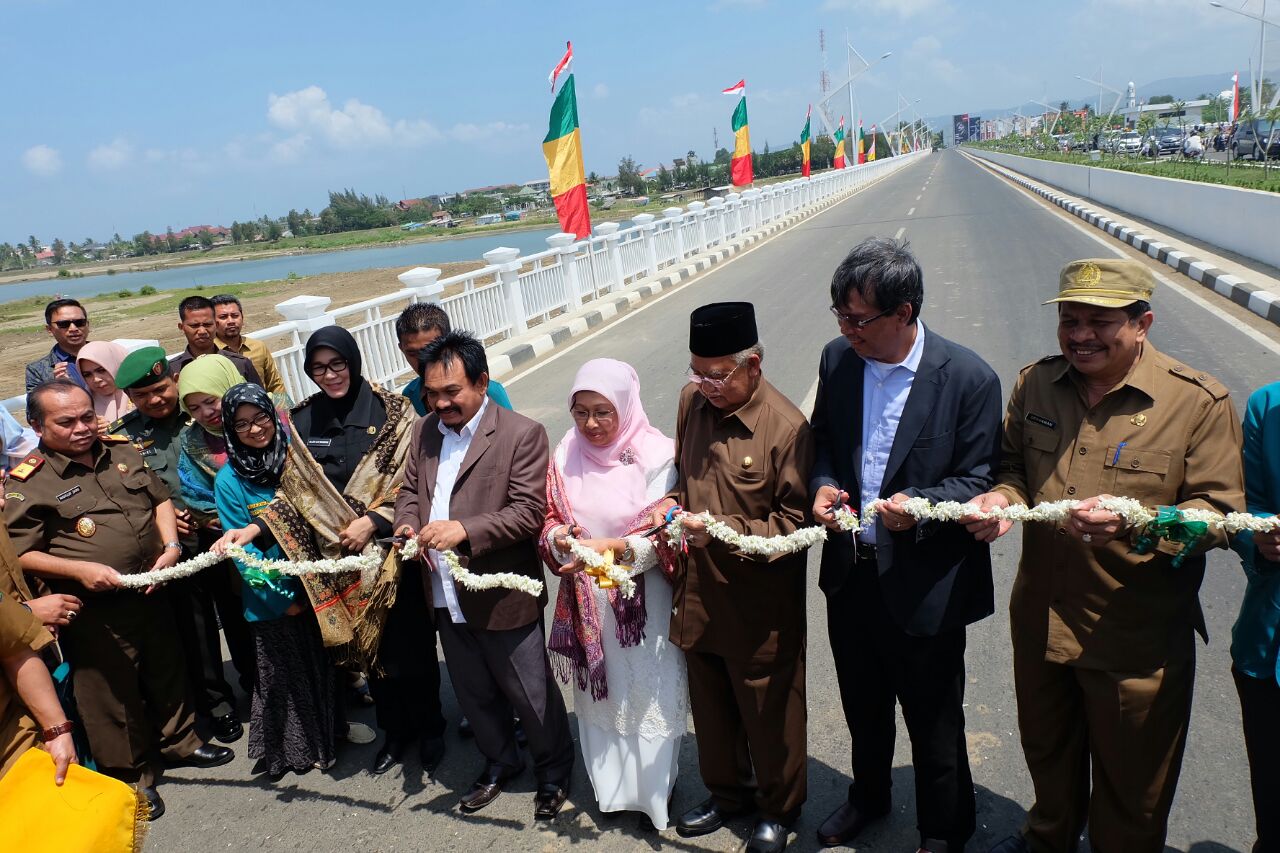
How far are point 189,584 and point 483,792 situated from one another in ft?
5.44

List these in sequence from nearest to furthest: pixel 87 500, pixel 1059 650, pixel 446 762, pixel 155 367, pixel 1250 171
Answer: pixel 1059 650, pixel 87 500, pixel 446 762, pixel 155 367, pixel 1250 171

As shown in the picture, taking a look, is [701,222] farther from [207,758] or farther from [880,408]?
[880,408]

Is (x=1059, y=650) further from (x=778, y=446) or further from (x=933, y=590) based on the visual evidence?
(x=778, y=446)

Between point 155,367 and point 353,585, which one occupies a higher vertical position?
point 155,367

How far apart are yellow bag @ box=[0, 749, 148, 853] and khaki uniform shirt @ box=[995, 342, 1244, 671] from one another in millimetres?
2489

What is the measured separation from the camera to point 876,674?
8.25 ft

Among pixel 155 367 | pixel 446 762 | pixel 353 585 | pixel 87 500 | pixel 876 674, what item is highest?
pixel 155 367

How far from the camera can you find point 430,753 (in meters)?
3.27

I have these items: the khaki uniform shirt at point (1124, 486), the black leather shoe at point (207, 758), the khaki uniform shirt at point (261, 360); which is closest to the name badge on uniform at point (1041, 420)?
the khaki uniform shirt at point (1124, 486)

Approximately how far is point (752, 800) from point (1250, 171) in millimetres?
24339

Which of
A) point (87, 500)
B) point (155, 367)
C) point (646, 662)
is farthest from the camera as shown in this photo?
point (155, 367)

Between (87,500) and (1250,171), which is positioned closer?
(87,500)

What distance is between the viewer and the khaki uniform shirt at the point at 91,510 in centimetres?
290

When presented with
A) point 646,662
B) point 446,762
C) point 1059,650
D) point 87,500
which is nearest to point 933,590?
point 1059,650
